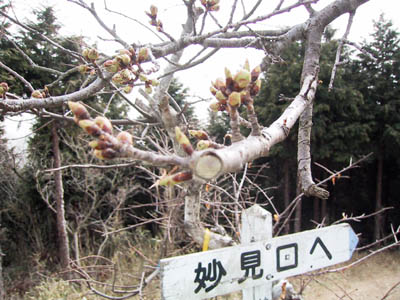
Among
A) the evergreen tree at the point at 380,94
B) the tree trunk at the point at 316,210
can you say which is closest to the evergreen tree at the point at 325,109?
the evergreen tree at the point at 380,94

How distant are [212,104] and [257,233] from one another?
768mm

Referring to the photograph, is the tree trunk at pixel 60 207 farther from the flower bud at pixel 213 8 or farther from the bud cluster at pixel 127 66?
the flower bud at pixel 213 8

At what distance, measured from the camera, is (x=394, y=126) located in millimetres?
6250

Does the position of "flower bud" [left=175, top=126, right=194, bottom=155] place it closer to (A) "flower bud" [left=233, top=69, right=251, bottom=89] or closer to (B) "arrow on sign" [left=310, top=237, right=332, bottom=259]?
(A) "flower bud" [left=233, top=69, right=251, bottom=89]

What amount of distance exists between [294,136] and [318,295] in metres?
3.15

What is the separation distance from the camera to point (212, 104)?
0.74 metres

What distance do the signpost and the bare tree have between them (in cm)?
27

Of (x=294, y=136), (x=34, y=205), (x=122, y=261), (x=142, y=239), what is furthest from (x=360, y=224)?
(x=34, y=205)

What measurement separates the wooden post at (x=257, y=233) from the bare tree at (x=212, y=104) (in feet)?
0.74

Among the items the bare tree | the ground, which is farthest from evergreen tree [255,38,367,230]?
the bare tree

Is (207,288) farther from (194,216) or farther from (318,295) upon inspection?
(318,295)

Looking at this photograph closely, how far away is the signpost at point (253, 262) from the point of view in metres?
1.03

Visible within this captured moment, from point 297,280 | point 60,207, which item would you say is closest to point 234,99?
point 60,207

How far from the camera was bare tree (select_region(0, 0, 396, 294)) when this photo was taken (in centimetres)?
47
